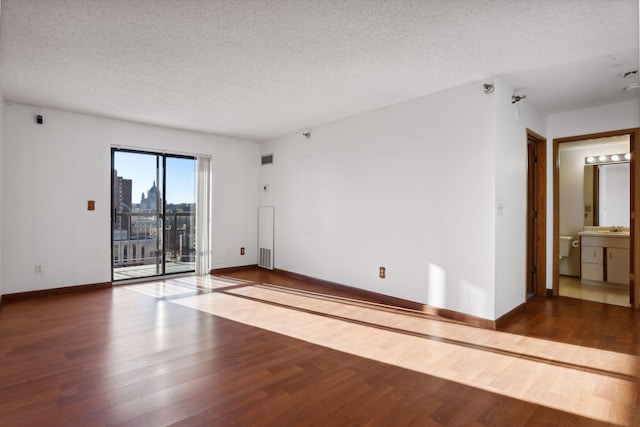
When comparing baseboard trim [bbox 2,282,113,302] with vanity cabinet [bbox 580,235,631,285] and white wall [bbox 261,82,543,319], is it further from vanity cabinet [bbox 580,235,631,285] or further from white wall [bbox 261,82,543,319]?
vanity cabinet [bbox 580,235,631,285]

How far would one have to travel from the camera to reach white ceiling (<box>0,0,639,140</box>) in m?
2.24

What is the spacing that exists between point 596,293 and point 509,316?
7.43 feet

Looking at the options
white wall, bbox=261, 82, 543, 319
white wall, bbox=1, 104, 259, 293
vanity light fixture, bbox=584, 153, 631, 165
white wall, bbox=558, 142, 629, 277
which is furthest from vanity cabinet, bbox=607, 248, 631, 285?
white wall, bbox=1, 104, 259, 293

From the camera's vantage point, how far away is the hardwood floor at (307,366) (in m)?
1.91

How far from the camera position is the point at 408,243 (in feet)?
13.2

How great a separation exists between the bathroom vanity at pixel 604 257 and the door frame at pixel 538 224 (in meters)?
1.36

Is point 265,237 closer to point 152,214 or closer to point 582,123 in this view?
point 152,214

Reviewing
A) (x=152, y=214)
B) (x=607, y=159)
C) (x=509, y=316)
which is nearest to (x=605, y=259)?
(x=607, y=159)

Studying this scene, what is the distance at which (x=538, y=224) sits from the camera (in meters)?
4.66

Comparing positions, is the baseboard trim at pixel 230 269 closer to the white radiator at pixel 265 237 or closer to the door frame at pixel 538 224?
the white radiator at pixel 265 237

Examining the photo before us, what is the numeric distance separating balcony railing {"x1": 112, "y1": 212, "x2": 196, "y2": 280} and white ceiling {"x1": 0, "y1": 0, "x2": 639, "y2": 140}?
200cm

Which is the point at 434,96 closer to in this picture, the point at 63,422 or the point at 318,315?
the point at 318,315

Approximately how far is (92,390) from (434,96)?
13.7ft

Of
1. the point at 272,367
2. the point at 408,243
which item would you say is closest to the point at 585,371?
the point at 408,243
